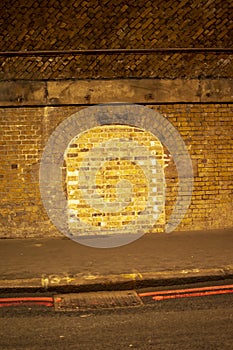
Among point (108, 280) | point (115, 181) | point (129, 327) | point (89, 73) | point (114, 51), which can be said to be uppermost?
point (114, 51)

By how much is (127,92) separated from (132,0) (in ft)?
5.69

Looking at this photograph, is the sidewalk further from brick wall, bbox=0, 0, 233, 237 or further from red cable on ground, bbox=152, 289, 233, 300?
brick wall, bbox=0, 0, 233, 237

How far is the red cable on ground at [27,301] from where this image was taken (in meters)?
5.61

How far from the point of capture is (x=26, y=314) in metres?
5.21

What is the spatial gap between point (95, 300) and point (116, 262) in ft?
4.56

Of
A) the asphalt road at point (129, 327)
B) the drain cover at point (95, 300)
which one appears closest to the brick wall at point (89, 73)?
the drain cover at point (95, 300)

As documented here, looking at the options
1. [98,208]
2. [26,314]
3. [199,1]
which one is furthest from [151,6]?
[26,314]

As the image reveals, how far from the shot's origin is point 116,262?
7098mm

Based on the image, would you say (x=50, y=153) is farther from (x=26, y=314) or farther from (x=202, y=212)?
(x=26, y=314)

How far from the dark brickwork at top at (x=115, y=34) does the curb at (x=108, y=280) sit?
4.11 m

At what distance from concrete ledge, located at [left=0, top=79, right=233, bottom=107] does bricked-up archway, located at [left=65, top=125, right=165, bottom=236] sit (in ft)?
2.09

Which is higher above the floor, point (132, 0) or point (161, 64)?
point (132, 0)

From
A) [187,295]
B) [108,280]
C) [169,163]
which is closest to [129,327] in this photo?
[187,295]

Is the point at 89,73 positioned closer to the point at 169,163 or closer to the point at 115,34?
the point at 115,34
